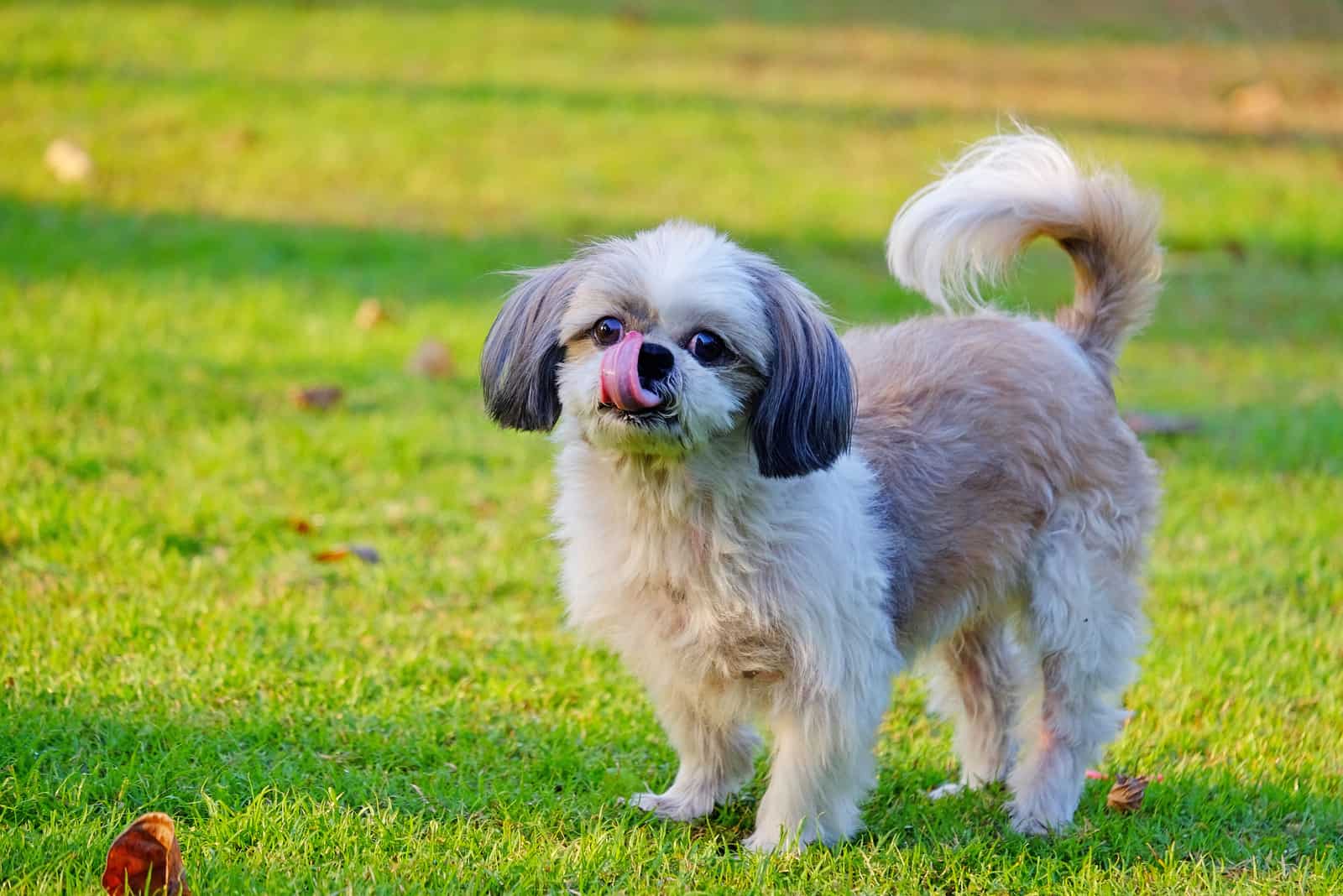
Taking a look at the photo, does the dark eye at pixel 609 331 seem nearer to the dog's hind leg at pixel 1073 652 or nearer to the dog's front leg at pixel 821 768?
the dog's front leg at pixel 821 768

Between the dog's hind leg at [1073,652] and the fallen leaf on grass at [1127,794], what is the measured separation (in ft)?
0.31

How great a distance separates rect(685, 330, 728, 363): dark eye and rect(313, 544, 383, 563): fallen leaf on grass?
2.36 metres

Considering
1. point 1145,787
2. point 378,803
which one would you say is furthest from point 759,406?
point 1145,787

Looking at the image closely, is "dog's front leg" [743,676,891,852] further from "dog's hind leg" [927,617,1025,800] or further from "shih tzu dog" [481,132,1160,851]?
"dog's hind leg" [927,617,1025,800]

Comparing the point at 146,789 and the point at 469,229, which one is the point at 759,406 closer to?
the point at 146,789

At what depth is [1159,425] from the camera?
722 centimetres

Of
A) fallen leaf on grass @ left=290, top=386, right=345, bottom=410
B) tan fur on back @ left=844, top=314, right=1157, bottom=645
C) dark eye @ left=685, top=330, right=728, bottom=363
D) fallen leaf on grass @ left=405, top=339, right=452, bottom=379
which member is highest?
dark eye @ left=685, top=330, right=728, bottom=363

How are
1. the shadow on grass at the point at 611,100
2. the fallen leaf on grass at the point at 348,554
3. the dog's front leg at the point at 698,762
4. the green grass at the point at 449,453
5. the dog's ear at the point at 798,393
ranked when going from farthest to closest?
the shadow on grass at the point at 611,100, the fallen leaf on grass at the point at 348,554, the dog's front leg at the point at 698,762, the green grass at the point at 449,453, the dog's ear at the point at 798,393

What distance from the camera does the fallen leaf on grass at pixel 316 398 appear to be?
688 cm

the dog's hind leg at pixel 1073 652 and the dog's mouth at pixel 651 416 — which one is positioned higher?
the dog's mouth at pixel 651 416

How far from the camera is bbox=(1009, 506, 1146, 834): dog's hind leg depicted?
393 cm

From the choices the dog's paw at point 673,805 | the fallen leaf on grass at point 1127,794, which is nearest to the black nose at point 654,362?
the dog's paw at point 673,805

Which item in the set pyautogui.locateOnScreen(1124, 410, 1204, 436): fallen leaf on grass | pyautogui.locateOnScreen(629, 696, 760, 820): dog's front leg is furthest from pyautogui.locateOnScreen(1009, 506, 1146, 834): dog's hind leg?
pyautogui.locateOnScreen(1124, 410, 1204, 436): fallen leaf on grass

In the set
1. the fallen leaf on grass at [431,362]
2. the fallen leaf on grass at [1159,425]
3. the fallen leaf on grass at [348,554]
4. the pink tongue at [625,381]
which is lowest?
the fallen leaf on grass at [348,554]
